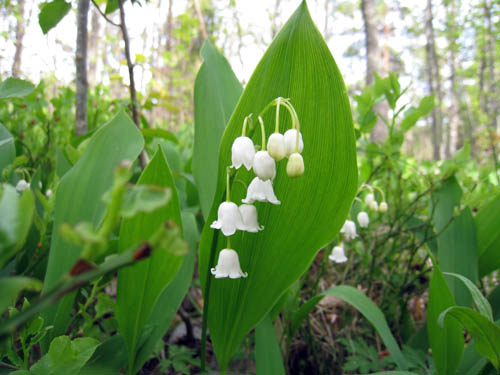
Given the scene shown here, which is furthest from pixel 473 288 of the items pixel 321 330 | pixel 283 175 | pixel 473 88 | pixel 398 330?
pixel 473 88

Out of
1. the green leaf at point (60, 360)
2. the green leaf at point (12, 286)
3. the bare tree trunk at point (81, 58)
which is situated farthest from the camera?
the bare tree trunk at point (81, 58)

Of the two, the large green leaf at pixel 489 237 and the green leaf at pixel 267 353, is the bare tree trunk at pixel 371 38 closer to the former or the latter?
the large green leaf at pixel 489 237

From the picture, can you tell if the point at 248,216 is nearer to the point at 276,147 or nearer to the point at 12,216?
the point at 276,147

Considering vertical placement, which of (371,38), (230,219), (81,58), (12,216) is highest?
(371,38)

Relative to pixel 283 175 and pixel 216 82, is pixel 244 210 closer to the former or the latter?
pixel 283 175

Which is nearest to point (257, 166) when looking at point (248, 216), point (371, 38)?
point (248, 216)

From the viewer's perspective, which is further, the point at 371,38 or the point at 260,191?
the point at 371,38

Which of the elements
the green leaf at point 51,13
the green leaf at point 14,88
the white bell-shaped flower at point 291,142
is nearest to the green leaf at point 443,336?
the white bell-shaped flower at point 291,142
